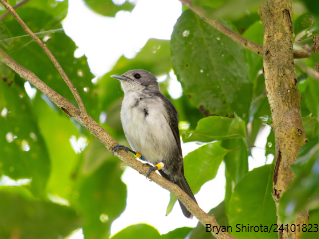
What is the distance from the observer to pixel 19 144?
9.57 ft

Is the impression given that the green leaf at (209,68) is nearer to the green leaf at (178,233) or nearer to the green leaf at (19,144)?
the green leaf at (178,233)

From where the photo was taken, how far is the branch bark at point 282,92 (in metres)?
1.75

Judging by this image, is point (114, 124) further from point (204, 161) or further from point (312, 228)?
point (312, 228)

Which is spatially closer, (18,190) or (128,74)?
(18,190)

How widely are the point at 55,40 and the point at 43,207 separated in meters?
1.35

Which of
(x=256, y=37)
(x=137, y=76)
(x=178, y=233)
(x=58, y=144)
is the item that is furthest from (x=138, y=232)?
(x=256, y=37)

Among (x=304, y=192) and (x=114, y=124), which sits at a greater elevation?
(x=114, y=124)

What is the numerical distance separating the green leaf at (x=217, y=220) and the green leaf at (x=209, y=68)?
0.80 meters

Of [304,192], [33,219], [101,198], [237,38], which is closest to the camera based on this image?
[304,192]

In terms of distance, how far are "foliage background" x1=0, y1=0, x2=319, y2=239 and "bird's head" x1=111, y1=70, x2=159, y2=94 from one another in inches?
7.3

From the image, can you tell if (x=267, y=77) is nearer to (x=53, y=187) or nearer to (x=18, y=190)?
(x=18, y=190)

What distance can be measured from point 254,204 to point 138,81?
1.95 metres

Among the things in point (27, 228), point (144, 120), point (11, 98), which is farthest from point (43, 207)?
point (144, 120)

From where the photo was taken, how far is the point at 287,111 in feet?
5.97
